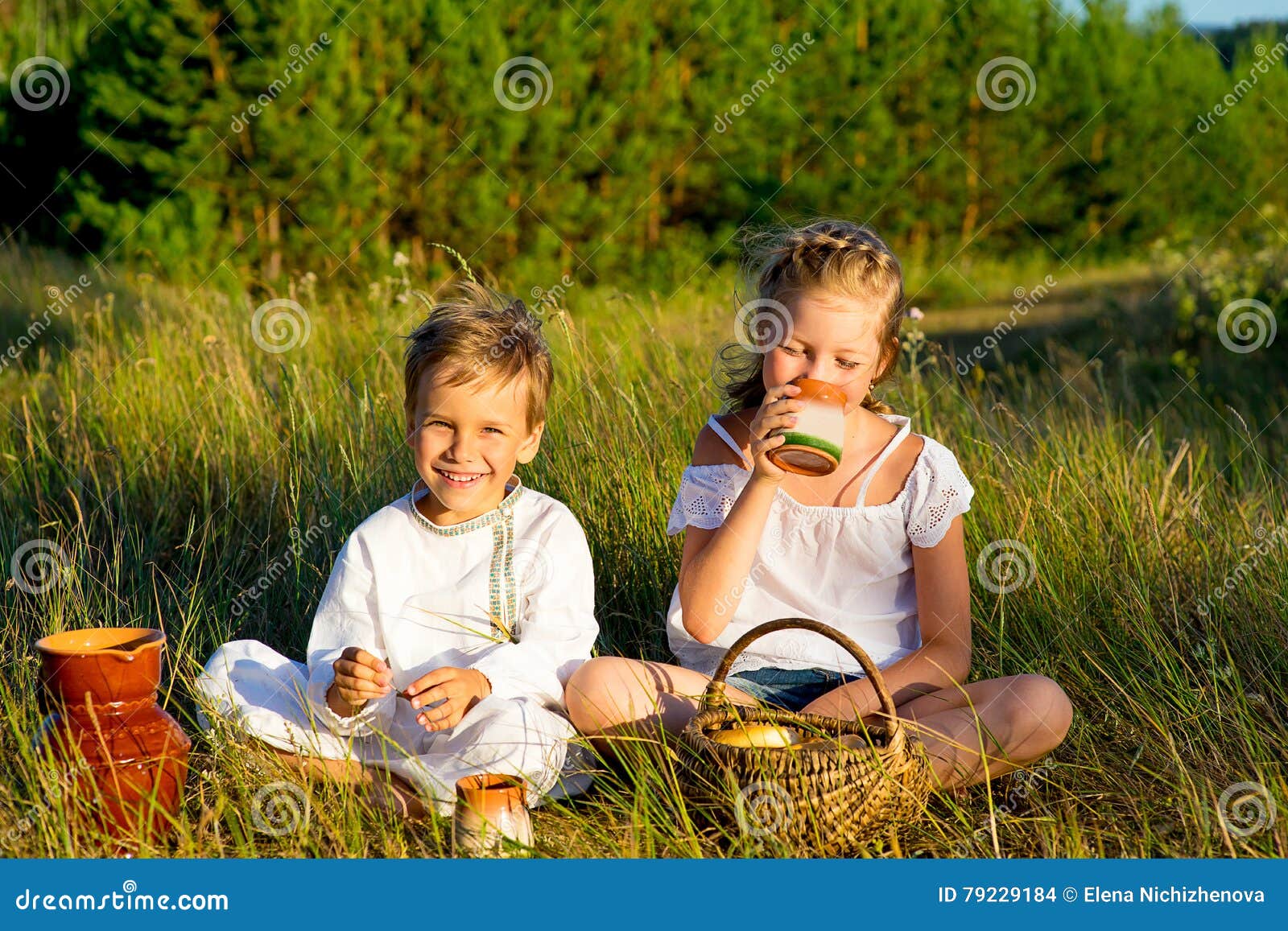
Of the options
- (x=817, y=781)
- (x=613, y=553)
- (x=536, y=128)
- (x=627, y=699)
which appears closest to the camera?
(x=817, y=781)

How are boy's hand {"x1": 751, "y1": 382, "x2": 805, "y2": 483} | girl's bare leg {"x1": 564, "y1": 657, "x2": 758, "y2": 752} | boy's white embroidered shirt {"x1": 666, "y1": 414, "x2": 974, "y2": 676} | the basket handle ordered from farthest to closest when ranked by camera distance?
boy's white embroidered shirt {"x1": 666, "y1": 414, "x2": 974, "y2": 676} → girl's bare leg {"x1": 564, "y1": 657, "x2": 758, "y2": 752} → boy's hand {"x1": 751, "y1": 382, "x2": 805, "y2": 483} → the basket handle

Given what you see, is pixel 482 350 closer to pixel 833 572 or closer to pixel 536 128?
pixel 833 572

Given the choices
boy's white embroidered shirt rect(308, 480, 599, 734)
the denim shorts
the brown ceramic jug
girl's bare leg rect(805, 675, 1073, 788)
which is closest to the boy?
boy's white embroidered shirt rect(308, 480, 599, 734)

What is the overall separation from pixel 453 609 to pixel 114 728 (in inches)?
27.4

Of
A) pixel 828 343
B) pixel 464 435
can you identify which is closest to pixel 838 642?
pixel 828 343

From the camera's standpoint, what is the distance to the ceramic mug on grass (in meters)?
2.43

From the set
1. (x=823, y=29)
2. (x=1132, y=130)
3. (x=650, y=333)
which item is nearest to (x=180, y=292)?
(x=650, y=333)

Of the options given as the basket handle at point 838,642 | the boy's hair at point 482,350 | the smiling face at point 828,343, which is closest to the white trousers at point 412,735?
the basket handle at point 838,642

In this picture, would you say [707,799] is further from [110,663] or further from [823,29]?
[823,29]

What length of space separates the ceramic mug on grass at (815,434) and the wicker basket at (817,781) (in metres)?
0.31

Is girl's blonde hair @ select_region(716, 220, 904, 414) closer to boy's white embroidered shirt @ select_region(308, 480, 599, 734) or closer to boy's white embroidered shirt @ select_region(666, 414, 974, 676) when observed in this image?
boy's white embroidered shirt @ select_region(666, 414, 974, 676)

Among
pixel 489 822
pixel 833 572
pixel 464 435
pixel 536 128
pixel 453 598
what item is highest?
pixel 536 128

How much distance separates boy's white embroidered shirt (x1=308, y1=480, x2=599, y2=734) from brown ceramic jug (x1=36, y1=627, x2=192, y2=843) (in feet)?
1.13

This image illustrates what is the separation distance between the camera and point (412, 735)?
2641mm
